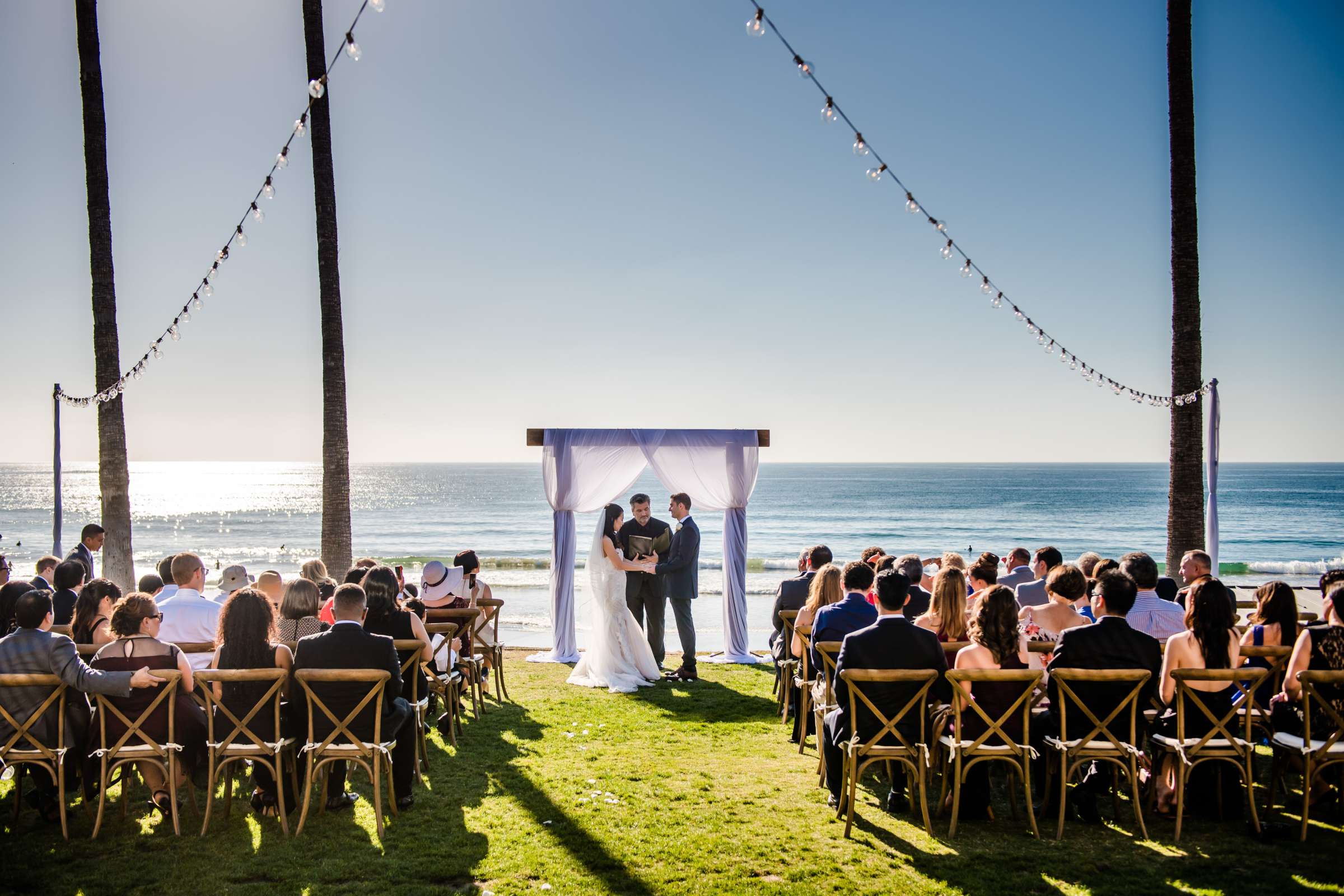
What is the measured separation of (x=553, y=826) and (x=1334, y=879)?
12.6 feet

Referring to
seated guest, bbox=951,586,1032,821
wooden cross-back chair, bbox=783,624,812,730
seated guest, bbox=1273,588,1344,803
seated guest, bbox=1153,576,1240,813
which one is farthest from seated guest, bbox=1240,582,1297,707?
wooden cross-back chair, bbox=783,624,812,730

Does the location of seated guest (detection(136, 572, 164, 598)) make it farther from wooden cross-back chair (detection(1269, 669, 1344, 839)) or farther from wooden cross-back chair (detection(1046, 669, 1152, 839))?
wooden cross-back chair (detection(1269, 669, 1344, 839))

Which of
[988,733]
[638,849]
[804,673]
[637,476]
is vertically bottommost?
[638,849]

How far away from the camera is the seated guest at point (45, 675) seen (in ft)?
14.5

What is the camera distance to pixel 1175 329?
874 centimetres

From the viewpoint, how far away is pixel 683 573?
9.41 m

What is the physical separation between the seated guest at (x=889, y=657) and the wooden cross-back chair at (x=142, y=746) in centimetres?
366

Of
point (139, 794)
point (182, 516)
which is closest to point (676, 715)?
point (139, 794)

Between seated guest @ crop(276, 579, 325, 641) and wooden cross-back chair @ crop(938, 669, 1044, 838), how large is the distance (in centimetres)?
390

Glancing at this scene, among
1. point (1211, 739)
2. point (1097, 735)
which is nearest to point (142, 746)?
point (1097, 735)

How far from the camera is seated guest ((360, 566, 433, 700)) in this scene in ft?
18.1

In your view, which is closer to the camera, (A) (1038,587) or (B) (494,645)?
(A) (1038,587)

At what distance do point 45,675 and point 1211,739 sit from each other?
624 centimetres

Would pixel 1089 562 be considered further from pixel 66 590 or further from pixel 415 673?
pixel 66 590
